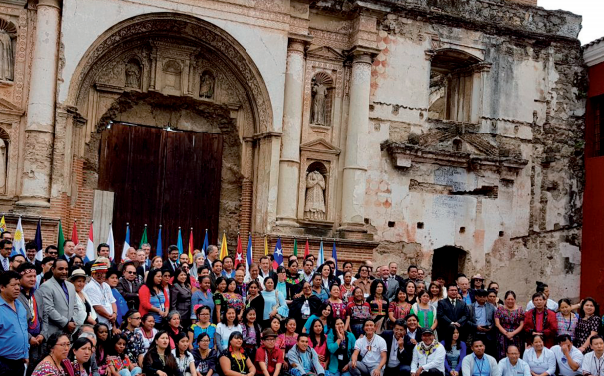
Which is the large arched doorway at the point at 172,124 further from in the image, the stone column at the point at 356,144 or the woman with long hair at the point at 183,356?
the woman with long hair at the point at 183,356

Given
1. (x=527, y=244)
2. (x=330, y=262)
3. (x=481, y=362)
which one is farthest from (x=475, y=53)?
(x=481, y=362)

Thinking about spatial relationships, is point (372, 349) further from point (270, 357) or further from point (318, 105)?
point (318, 105)

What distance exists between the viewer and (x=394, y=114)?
21.4 metres

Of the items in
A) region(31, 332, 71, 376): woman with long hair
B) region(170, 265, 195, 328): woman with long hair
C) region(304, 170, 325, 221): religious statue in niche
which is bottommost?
region(31, 332, 71, 376): woman with long hair

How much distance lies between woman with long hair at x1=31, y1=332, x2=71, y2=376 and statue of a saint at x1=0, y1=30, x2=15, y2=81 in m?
10.3

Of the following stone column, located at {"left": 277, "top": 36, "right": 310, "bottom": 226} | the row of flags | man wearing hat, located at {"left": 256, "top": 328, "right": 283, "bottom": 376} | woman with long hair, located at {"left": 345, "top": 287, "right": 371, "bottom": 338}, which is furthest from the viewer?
stone column, located at {"left": 277, "top": 36, "right": 310, "bottom": 226}

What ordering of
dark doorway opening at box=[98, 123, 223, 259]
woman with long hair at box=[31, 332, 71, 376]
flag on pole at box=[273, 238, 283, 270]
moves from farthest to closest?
dark doorway opening at box=[98, 123, 223, 259], flag on pole at box=[273, 238, 283, 270], woman with long hair at box=[31, 332, 71, 376]

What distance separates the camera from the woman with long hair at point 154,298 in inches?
488

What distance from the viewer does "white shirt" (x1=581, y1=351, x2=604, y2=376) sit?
13625 millimetres

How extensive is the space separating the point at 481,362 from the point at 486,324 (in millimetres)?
1228

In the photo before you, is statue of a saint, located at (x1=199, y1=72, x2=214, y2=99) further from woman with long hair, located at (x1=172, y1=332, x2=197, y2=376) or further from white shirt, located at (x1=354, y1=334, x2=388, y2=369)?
woman with long hair, located at (x1=172, y1=332, x2=197, y2=376)

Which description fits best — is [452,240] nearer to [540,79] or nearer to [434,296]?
[540,79]

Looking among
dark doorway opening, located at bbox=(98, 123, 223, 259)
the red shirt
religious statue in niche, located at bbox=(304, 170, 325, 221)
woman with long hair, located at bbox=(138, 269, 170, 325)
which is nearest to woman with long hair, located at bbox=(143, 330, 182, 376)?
woman with long hair, located at bbox=(138, 269, 170, 325)

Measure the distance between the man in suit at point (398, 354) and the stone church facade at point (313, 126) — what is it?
619 centimetres
